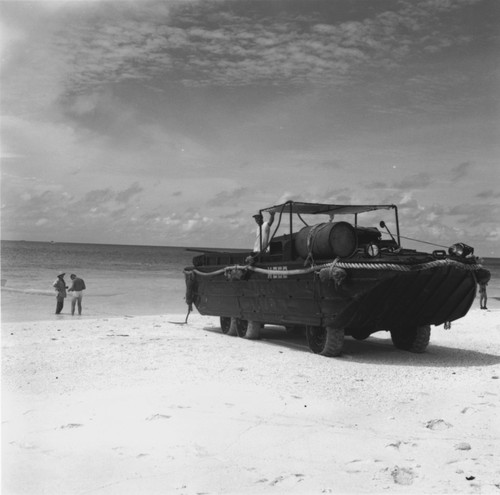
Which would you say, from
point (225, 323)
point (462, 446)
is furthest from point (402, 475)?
point (225, 323)

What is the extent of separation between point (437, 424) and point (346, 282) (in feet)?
10.6

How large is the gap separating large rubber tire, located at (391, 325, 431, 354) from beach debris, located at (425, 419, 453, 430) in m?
4.31

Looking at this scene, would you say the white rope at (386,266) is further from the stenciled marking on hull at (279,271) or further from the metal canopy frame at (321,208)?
the metal canopy frame at (321,208)

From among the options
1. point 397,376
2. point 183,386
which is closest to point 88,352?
point 183,386

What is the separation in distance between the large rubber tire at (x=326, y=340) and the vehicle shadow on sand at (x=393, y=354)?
0.70 ft

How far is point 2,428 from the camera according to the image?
5.59m

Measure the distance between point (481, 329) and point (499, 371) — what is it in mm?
5813

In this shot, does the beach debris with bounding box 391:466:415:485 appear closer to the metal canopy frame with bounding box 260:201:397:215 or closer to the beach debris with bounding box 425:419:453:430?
the beach debris with bounding box 425:419:453:430

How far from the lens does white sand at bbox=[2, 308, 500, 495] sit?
4383 millimetres

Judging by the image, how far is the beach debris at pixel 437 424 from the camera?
570cm

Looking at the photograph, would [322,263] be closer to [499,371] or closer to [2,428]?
[499,371]

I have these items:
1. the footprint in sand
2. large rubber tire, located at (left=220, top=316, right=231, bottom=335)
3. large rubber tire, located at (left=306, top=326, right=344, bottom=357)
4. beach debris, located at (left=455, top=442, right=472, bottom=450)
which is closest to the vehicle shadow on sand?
large rubber tire, located at (left=306, top=326, right=344, bottom=357)

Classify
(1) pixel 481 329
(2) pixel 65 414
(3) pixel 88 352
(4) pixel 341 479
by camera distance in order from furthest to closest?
(1) pixel 481 329, (3) pixel 88 352, (2) pixel 65 414, (4) pixel 341 479

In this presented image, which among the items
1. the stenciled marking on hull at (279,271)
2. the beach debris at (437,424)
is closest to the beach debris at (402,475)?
the beach debris at (437,424)
